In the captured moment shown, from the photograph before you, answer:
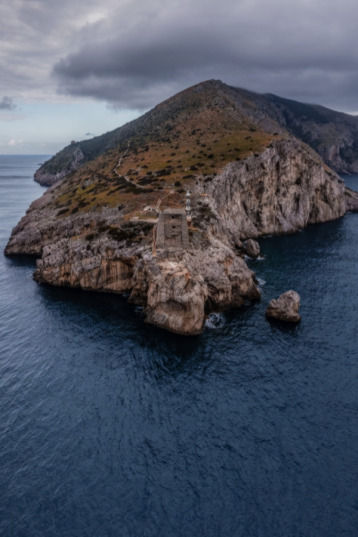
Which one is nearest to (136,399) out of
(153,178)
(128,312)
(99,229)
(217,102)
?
(128,312)

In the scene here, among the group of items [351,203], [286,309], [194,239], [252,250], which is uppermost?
[351,203]

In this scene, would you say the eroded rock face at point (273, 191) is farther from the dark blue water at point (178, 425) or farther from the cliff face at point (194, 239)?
the dark blue water at point (178, 425)

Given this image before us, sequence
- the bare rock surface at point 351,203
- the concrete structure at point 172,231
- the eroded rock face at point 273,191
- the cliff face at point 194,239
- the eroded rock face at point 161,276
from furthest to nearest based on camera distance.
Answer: the bare rock surface at point 351,203 → the eroded rock face at point 273,191 → the concrete structure at point 172,231 → the cliff face at point 194,239 → the eroded rock face at point 161,276

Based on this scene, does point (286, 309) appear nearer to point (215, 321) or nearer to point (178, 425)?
point (215, 321)

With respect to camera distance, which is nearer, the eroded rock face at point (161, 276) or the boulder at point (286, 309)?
the eroded rock face at point (161, 276)

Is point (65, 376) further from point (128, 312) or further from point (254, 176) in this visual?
point (254, 176)

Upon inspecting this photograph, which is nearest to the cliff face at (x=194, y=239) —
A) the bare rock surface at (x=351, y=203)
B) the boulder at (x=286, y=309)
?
the boulder at (x=286, y=309)

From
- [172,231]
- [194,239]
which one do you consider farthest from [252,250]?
[172,231]
